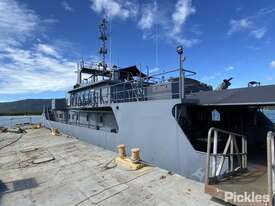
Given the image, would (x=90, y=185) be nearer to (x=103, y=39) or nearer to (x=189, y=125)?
(x=189, y=125)

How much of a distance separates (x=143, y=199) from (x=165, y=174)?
1.70m

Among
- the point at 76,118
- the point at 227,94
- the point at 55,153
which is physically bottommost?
the point at 55,153

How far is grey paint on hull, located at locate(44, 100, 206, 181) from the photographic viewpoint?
6.00m

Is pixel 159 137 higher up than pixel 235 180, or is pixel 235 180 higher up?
pixel 159 137

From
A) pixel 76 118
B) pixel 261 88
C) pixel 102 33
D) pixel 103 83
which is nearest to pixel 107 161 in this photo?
pixel 103 83

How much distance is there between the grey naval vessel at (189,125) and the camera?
5.16 meters

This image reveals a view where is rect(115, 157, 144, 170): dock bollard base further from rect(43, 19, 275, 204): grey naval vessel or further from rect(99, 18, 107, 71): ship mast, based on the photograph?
rect(99, 18, 107, 71): ship mast

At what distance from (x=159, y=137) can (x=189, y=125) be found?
3.97 feet

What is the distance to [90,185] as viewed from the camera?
236 inches

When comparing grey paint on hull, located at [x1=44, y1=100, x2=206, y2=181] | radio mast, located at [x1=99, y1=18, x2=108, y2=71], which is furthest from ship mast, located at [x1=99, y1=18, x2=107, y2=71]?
grey paint on hull, located at [x1=44, y1=100, x2=206, y2=181]

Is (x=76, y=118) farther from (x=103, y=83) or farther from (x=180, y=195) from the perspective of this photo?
(x=180, y=195)

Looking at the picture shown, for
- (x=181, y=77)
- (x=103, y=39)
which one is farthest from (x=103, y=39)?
(x=181, y=77)

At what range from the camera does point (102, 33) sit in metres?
15.6

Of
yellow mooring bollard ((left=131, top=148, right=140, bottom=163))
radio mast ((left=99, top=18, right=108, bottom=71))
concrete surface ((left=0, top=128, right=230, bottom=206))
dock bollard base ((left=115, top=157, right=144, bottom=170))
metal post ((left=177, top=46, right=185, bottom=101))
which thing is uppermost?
radio mast ((left=99, top=18, right=108, bottom=71))
